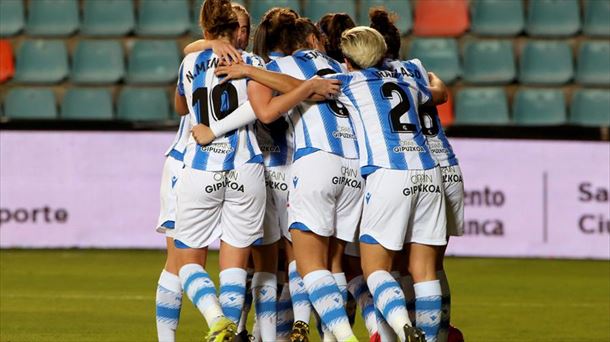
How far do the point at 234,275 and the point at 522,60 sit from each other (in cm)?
825

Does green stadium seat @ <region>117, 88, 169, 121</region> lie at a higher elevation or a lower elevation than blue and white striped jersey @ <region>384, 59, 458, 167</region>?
lower

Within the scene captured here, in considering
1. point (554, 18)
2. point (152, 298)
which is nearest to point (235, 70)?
point (152, 298)

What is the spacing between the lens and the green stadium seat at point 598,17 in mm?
14062

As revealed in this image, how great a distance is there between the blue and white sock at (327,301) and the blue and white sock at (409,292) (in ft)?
2.16

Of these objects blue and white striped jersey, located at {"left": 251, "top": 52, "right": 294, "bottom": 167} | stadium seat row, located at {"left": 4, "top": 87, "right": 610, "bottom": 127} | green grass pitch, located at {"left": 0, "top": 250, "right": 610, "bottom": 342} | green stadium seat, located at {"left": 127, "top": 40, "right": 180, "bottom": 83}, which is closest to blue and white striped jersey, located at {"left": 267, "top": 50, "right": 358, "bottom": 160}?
blue and white striped jersey, located at {"left": 251, "top": 52, "right": 294, "bottom": 167}

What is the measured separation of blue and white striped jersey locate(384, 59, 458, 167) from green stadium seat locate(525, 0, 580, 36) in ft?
25.2

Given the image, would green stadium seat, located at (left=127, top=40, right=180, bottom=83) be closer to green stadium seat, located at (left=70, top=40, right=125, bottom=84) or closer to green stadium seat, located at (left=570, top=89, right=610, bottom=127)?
green stadium seat, located at (left=70, top=40, right=125, bottom=84)

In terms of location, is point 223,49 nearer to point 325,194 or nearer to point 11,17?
point 325,194

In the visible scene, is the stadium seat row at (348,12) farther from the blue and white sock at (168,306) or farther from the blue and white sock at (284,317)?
the blue and white sock at (168,306)

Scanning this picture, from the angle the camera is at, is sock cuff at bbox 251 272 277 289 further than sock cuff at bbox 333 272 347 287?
Yes

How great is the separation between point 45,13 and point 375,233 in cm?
905

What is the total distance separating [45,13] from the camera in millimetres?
14555

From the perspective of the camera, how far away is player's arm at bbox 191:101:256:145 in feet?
20.7

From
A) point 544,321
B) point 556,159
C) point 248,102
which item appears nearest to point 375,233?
point 248,102
